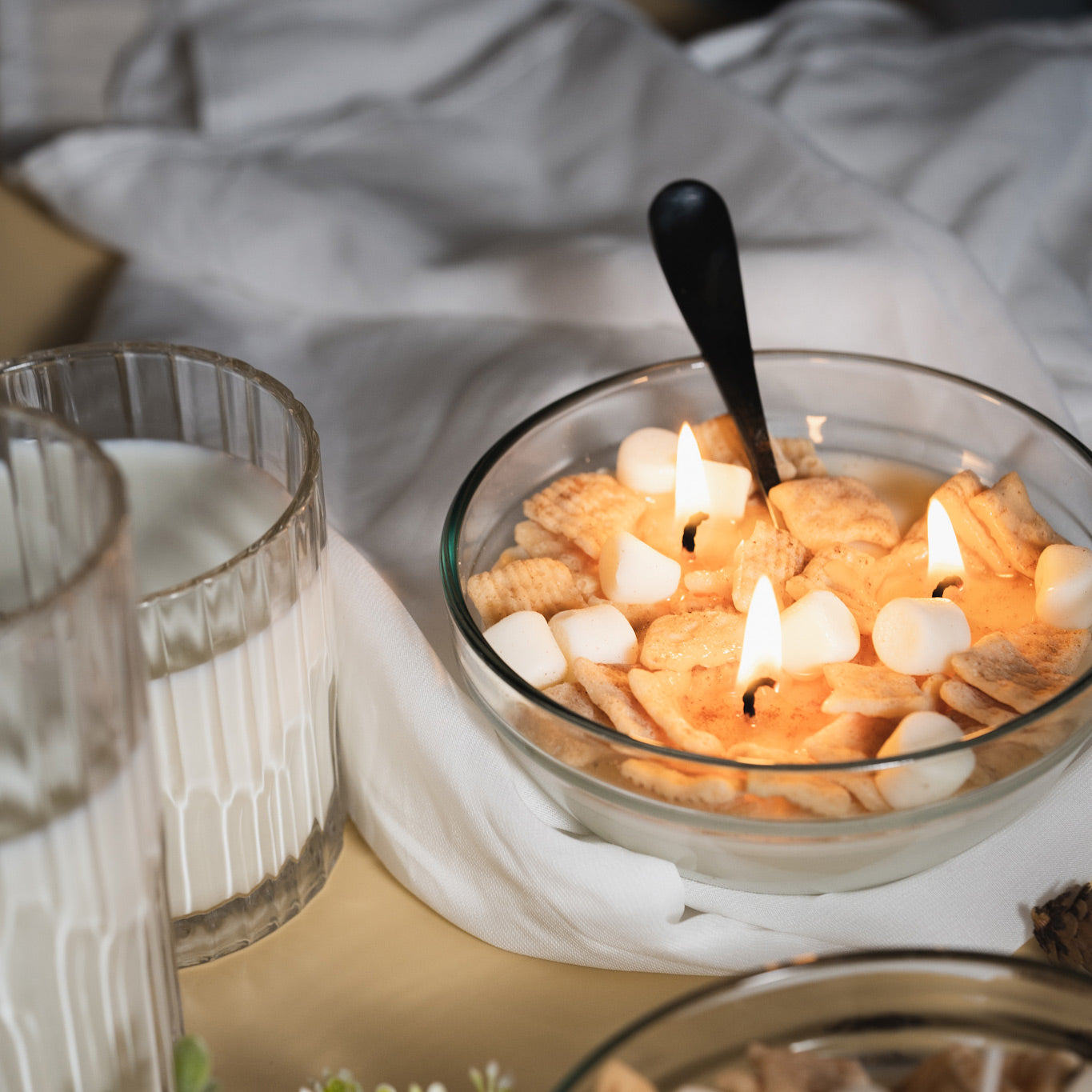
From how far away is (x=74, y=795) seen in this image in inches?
12.0

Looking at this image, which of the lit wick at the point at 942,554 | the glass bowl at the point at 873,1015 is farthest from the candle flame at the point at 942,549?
the glass bowl at the point at 873,1015

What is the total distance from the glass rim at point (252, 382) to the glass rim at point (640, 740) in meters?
0.07

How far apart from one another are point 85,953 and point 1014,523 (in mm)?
388

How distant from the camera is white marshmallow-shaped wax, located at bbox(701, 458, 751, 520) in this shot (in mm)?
563

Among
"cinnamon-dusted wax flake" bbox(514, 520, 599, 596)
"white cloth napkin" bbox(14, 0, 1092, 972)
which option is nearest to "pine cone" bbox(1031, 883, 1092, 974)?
"white cloth napkin" bbox(14, 0, 1092, 972)

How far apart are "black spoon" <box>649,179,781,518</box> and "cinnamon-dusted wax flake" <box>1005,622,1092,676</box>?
168 millimetres

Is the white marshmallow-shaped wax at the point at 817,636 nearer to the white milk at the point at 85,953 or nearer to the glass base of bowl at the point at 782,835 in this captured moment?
the glass base of bowl at the point at 782,835

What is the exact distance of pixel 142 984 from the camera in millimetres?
358

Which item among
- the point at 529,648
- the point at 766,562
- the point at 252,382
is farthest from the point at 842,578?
the point at 252,382

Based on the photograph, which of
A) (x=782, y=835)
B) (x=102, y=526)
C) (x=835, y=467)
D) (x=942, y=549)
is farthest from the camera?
(x=835, y=467)

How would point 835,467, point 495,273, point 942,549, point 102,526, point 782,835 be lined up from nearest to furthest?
point 102,526
point 782,835
point 942,549
point 835,467
point 495,273

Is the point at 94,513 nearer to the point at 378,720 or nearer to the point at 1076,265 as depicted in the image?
the point at 378,720

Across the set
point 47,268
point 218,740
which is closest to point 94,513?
point 218,740

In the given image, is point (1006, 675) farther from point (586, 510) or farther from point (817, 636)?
point (586, 510)
